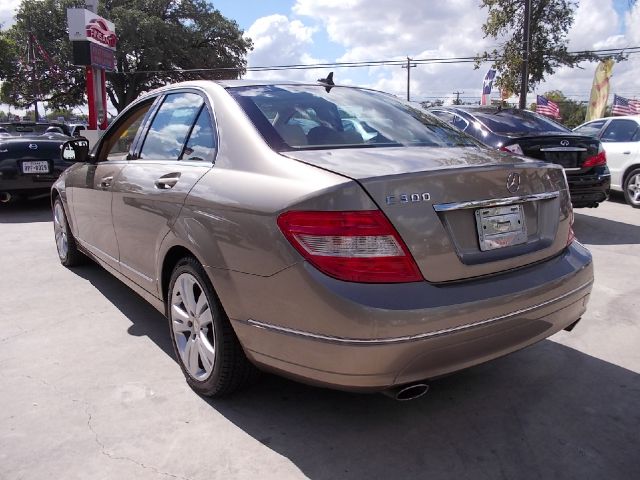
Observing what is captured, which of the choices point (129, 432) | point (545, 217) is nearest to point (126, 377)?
point (129, 432)

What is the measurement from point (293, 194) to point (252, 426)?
45.7 inches

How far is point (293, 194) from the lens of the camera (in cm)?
222

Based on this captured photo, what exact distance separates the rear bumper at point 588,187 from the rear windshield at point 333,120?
404cm

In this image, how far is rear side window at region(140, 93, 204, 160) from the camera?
318cm

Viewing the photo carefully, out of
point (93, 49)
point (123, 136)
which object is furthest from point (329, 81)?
point (93, 49)

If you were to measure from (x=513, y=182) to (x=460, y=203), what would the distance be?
38cm

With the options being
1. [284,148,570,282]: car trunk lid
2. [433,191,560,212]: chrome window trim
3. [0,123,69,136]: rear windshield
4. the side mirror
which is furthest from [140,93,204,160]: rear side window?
[0,123,69,136]: rear windshield

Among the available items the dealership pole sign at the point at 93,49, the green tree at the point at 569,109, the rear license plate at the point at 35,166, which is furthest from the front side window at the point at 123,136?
the green tree at the point at 569,109

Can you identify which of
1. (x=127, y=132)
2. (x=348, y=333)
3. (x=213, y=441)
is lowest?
(x=213, y=441)

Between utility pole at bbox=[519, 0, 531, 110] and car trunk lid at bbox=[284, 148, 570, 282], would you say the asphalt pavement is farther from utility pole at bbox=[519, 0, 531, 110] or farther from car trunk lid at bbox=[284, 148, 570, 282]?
utility pole at bbox=[519, 0, 531, 110]

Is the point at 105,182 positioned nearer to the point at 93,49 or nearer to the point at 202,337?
the point at 202,337

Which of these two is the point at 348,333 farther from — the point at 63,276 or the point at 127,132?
the point at 63,276

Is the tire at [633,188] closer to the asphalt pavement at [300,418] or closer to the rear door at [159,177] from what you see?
the asphalt pavement at [300,418]

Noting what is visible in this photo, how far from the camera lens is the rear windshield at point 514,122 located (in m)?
7.09
